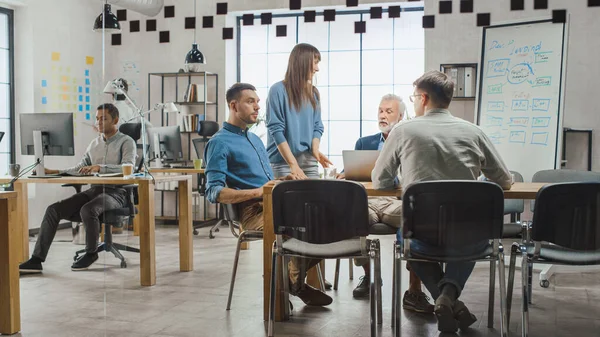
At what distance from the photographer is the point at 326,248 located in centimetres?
260

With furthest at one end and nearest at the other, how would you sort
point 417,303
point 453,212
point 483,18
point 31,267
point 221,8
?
point 483,18 → point 221,8 → point 417,303 → point 31,267 → point 453,212

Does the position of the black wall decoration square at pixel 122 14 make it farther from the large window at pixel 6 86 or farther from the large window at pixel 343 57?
the large window at pixel 343 57

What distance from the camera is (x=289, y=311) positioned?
9.87 ft

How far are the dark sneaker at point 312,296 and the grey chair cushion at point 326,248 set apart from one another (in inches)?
21.2

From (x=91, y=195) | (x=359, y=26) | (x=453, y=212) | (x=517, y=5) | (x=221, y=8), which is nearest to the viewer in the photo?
(x=453, y=212)

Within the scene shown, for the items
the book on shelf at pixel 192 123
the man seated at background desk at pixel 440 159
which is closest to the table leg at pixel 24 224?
the man seated at background desk at pixel 440 159

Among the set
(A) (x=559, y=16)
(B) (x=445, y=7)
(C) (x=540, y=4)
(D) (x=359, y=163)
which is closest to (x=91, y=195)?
(D) (x=359, y=163)

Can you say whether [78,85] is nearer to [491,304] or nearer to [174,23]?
[174,23]

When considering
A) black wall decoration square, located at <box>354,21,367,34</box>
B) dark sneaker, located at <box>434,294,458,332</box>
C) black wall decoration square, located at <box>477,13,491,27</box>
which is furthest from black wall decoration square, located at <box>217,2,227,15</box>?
dark sneaker, located at <box>434,294,458,332</box>

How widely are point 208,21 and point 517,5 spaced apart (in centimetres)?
205

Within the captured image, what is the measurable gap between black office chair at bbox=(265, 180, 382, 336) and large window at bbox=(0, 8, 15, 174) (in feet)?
3.13

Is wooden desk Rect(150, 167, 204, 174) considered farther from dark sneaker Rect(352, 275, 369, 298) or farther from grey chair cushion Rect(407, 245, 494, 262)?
grey chair cushion Rect(407, 245, 494, 262)

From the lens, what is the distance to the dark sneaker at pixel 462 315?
8.77ft

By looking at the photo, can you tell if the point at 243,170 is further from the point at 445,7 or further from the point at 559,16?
the point at 559,16
